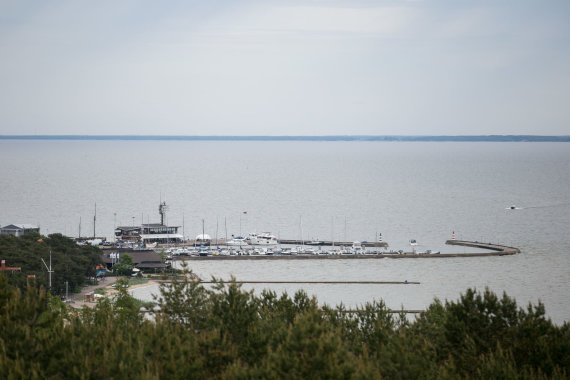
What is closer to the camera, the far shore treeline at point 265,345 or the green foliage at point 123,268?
the far shore treeline at point 265,345

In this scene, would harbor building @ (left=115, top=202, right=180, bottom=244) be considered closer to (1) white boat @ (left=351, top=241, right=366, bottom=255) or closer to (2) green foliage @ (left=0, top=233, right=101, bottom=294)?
(1) white boat @ (left=351, top=241, right=366, bottom=255)

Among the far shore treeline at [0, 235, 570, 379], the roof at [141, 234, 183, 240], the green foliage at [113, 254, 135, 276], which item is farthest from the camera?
the roof at [141, 234, 183, 240]

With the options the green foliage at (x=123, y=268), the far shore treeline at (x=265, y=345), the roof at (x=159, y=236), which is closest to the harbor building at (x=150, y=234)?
the roof at (x=159, y=236)

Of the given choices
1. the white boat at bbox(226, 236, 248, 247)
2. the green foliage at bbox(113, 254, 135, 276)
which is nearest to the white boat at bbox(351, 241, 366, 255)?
the white boat at bbox(226, 236, 248, 247)

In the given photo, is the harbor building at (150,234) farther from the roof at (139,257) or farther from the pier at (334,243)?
the pier at (334,243)

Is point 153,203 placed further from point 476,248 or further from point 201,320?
point 201,320

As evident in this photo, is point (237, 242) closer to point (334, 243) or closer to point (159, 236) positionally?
point (159, 236)

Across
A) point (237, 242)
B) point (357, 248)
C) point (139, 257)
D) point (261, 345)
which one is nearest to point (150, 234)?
point (237, 242)

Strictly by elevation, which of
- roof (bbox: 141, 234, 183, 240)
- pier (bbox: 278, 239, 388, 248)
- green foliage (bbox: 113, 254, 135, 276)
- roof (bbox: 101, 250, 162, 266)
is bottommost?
green foliage (bbox: 113, 254, 135, 276)

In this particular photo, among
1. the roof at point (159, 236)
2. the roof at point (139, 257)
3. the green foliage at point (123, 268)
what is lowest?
the green foliage at point (123, 268)
